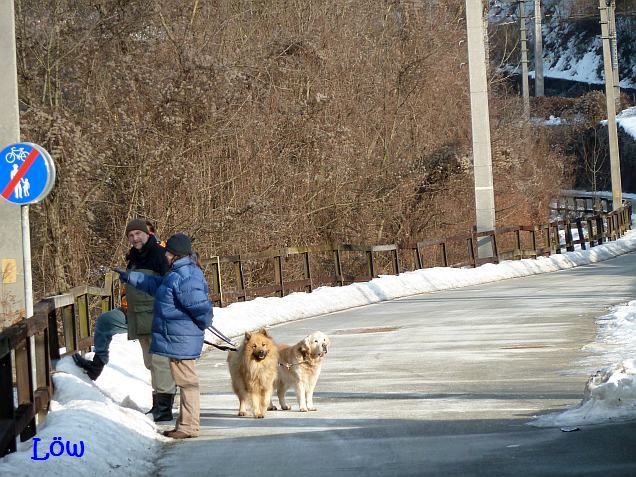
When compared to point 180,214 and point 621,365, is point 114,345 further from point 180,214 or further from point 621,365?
point 180,214

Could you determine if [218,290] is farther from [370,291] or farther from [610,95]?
[610,95]

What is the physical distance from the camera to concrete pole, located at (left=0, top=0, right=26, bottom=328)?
14.0 metres

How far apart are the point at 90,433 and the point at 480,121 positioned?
91.2ft

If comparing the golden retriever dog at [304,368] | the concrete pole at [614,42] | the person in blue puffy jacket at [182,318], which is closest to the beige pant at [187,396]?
the person in blue puffy jacket at [182,318]

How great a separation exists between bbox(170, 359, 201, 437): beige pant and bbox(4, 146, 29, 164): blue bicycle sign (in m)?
2.54

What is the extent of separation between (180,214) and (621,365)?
1928cm

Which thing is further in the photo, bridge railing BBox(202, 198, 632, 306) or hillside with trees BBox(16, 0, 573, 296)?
bridge railing BBox(202, 198, 632, 306)

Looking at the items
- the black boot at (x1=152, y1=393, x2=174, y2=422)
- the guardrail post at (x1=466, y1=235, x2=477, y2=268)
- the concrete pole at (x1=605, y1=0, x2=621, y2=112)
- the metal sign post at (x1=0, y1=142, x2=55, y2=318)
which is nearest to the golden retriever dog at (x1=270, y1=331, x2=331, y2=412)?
the black boot at (x1=152, y1=393, x2=174, y2=422)

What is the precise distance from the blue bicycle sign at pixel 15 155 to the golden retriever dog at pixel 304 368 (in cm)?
315

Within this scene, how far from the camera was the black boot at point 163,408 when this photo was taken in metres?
11.7

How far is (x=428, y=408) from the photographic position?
11656 millimetres

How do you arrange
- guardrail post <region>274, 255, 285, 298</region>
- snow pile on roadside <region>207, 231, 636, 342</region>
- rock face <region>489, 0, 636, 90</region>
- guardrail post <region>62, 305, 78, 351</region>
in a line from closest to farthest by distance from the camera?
guardrail post <region>62, 305, 78, 351</region>, snow pile on roadside <region>207, 231, 636, 342</region>, guardrail post <region>274, 255, 285, 298</region>, rock face <region>489, 0, 636, 90</region>

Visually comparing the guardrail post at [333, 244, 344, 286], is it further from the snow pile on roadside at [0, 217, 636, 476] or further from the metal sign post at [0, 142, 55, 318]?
the metal sign post at [0, 142, 55, 318]

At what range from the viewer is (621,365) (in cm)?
Result: 1056
